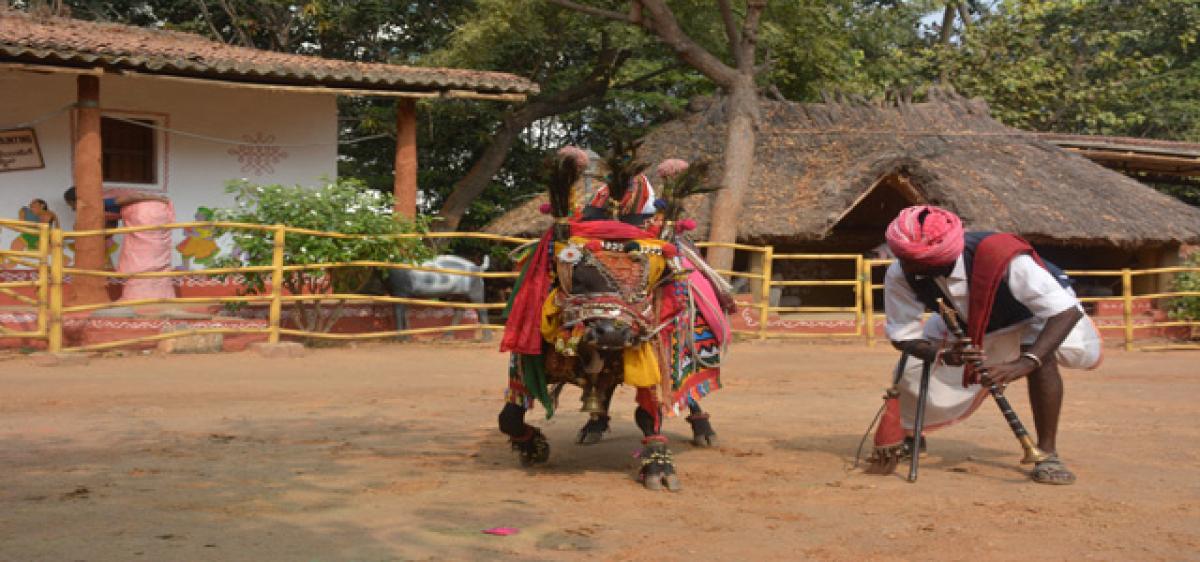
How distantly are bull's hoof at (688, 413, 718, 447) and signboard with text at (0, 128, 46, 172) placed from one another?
Answer: 10.6 m

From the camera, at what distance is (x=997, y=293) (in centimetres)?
599

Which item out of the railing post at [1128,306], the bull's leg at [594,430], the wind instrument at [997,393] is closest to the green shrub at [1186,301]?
the railing post at [1128,306]

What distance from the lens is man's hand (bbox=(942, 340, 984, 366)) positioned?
5934 millimetres

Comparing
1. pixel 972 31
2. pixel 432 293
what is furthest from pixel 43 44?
pixel 972 31

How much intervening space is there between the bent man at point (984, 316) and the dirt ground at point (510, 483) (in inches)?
16.2

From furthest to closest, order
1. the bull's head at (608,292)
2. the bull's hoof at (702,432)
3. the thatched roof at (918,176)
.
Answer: the thatched roof at (918,176), the bull's hoof at (702,432), the bull's head at (608,292)

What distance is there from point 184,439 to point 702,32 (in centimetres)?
1533

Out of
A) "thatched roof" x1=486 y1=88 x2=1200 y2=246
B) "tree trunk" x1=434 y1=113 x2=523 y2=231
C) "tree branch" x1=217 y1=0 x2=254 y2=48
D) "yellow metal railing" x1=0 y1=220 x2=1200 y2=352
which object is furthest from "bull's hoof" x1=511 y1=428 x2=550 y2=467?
"tree branch" x1=217 y1=0 x2=254 y2=48

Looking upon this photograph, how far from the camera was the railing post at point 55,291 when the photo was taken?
11.1m

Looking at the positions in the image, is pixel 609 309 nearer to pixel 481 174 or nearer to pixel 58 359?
pixel 58 359

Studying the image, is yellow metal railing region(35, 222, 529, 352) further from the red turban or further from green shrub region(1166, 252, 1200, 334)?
green shrub region(1166, 252, 1200, 334)

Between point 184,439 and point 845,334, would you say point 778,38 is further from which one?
point 184,439

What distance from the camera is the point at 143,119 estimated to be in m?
15.4

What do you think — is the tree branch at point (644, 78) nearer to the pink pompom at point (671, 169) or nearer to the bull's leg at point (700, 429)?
the bull's leg at point (700, 429)
